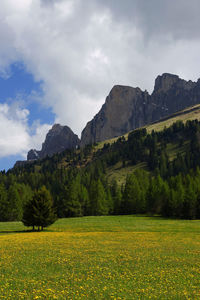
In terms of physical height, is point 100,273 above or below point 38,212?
below

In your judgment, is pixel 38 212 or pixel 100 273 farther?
pixel 38 212

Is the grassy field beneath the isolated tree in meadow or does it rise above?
beneath

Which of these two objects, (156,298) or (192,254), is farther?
(192,254)

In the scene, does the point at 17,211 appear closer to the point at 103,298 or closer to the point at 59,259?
the point at 59,259

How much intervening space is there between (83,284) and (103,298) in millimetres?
2610

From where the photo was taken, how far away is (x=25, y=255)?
76.5 feet

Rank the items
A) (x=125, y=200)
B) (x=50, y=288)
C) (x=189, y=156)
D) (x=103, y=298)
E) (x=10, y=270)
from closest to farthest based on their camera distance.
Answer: (x=103, y=298) < (x=50, y=288) < (x=10, y=270) < (x=125, y=200) < (x=189, y=156)

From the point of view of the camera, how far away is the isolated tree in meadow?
4793cm

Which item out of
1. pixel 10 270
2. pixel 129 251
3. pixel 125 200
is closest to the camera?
pixel 10 270

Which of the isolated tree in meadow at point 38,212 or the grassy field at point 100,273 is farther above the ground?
the isolated tree in meadow at point 38,212

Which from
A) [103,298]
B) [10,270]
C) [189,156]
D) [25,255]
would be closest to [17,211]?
[25,255]

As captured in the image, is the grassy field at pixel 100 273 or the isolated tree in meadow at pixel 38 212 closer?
the grassy field at pixel 100 273

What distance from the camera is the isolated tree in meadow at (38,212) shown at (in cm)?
4793

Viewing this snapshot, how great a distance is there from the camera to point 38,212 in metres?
47.7
